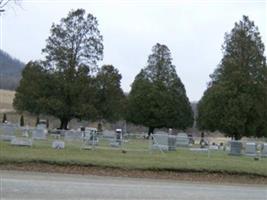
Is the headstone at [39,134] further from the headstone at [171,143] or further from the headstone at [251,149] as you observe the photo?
the headstone at [251,149]

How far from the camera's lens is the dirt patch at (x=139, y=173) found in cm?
2039

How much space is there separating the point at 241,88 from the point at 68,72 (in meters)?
19.0

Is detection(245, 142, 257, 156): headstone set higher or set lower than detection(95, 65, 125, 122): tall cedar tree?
lower

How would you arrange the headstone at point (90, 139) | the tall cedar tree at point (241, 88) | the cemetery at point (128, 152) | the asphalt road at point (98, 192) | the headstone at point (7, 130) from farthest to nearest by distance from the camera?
the tall cedar tree at point (241, 88) → the headstone at point (7, 130) → the headstone at point (90, 139) → the cemetery at point (128, 152) → the asphalt road at point (98, 192)

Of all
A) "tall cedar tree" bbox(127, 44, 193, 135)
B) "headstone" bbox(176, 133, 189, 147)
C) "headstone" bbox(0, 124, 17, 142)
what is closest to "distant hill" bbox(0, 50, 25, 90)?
"tall cedar tree" bbox(127, 44, 193, 135)

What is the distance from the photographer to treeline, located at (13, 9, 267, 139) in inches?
2285

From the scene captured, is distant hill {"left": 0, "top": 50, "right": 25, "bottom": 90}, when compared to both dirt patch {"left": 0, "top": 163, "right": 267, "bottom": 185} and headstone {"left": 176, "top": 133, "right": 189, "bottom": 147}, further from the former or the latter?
dirt patch {"left": 0, "top": 163, "right": 267, "bottom": 185}

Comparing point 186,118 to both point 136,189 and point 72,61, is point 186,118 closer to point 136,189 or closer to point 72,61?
point 72,61

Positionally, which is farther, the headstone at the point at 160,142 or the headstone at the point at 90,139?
the headstone at the point at 160,142

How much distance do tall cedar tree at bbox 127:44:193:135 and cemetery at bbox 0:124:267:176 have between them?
3556 cm

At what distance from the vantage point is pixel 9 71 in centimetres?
14975

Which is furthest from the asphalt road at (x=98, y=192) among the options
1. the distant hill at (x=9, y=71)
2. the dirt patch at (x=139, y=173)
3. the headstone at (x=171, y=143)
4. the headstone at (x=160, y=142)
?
the distant hill at (x=9, y=71)

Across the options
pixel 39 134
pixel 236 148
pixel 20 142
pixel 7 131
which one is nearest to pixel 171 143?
pixel 236 148

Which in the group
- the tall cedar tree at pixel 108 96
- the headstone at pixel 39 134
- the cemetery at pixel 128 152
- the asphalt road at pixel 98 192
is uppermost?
the tall cedar tree at pixel 108 96
